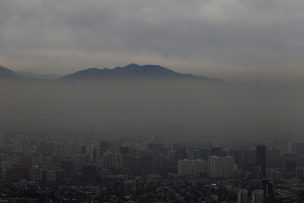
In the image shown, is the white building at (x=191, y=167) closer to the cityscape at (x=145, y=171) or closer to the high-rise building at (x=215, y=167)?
the cityscape at (x=145, y=171)

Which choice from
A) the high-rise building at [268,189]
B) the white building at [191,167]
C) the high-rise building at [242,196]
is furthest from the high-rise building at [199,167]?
the high-rise building at [242,196]

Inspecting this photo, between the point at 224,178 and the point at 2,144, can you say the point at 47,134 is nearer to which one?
the point at 2,144

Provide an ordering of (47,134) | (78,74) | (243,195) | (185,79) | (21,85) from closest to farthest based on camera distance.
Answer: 1. (243,195)
2. (47,134)
3. (21,85)
4. (78,74)
5. (185,79)

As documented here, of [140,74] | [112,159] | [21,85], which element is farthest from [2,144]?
[140,74]

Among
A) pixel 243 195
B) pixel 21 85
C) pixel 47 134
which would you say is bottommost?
pixel 243 195

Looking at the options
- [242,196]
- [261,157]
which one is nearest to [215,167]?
[261,157]

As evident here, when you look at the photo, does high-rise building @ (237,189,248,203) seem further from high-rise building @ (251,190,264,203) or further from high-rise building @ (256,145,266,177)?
high-rise building @ (256,145,266,177)
